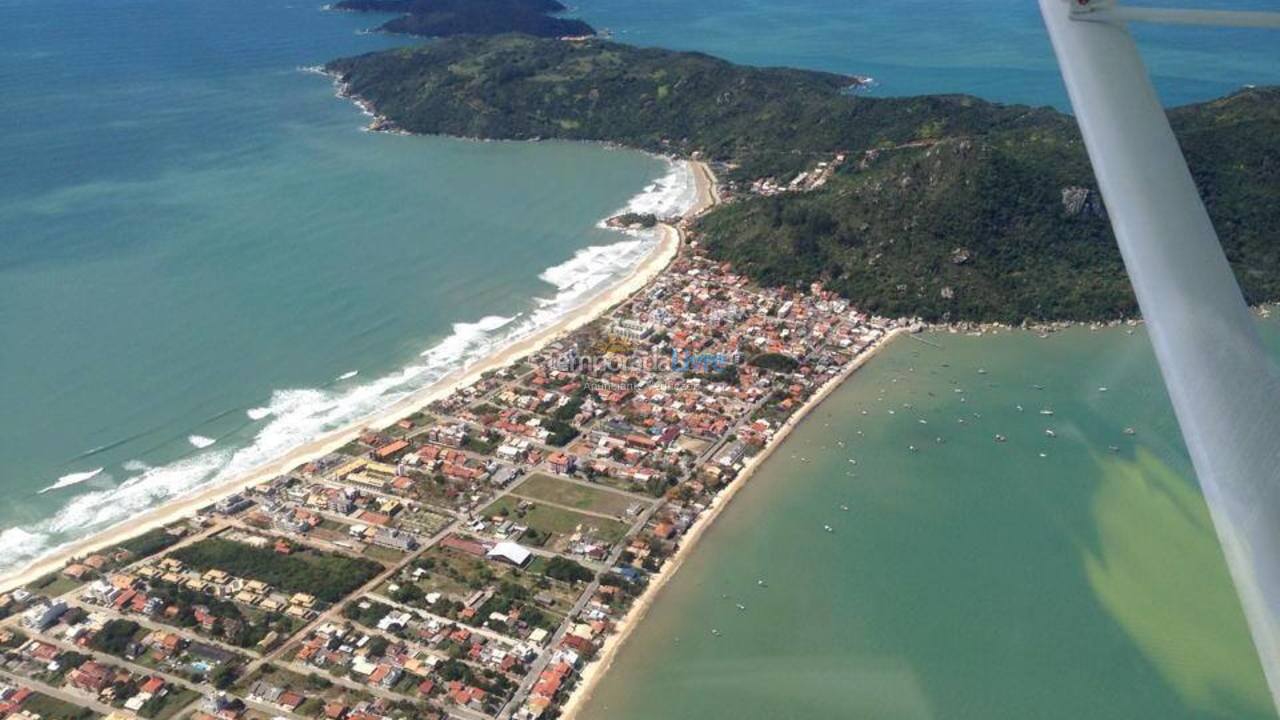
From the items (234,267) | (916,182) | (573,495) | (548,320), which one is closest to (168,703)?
(573,495)

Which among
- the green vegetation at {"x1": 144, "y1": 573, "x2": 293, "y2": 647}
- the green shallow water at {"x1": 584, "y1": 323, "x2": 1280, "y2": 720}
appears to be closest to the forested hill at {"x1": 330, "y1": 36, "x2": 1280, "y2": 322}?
the green shallow water at {"x1": 584, "y1": 323, "x2": 1280, "y2": 720}

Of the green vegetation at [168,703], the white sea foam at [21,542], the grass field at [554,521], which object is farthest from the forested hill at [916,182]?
the green vegetation at [168,703]

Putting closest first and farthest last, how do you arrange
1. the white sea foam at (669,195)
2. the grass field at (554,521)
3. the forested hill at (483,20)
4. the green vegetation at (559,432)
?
the grass field at (554,521)
the green vegetation at (559,432)
the white sea foam at (669,195)
the forested hill at (483,20)

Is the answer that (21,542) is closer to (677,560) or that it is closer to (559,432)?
(559,432)

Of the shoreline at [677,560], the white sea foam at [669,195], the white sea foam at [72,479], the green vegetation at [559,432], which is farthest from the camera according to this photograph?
the white sea foam at [669,195]

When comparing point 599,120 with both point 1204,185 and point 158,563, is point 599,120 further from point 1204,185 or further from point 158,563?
point 158,563

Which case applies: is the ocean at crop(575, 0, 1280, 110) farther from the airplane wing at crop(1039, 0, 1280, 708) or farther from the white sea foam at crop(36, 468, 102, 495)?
the airplane wing at crop(1039, 0, 1280, 708)

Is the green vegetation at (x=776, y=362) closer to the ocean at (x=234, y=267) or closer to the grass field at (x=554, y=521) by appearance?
the ocean at (x=234, y=267)

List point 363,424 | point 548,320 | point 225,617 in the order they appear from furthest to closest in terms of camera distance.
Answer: point 548,320
point 363,424
point 225,617
